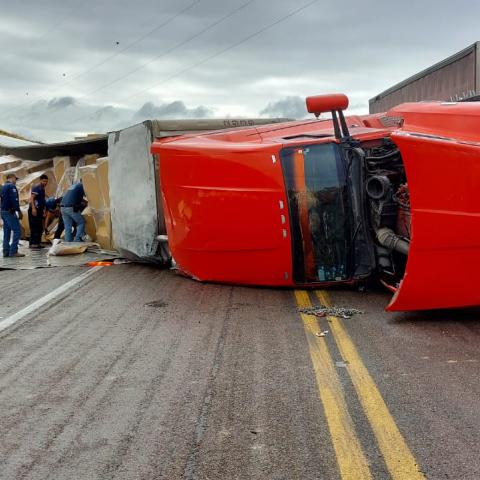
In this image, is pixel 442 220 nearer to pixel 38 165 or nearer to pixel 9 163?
pixel 38 165

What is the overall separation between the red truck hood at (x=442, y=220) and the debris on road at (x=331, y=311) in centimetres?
68

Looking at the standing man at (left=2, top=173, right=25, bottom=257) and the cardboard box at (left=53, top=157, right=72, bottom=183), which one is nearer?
the standing man at (left=2, top=173, right=25, bottom=257)

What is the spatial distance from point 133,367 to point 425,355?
1993 millimetres

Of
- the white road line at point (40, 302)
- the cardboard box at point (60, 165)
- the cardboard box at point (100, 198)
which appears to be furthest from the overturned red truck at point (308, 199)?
the cardboard box at point (60, 165)

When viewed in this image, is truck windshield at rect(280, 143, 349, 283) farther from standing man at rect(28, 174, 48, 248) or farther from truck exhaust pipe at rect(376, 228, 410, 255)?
standing man at rect(28, 174, 48, 248)

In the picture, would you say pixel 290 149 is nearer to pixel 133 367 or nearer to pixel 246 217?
pixel 246 217

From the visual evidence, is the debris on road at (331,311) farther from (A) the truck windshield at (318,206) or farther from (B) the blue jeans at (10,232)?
(B) the blue jeans at (10,232)

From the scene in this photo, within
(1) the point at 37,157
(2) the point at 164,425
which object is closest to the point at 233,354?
(2) the point at 164,425

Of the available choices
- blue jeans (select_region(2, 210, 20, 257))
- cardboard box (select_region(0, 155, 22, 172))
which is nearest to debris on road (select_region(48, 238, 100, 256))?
blue jeans (select_region(2, 210, 20, 257))

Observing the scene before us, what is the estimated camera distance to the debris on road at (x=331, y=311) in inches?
217

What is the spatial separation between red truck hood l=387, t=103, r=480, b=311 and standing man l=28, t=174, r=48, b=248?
10.2 m

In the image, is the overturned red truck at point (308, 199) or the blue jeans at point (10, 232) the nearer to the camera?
the overturned red truck at point (308, 199)

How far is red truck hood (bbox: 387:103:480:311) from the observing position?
4.74 metres

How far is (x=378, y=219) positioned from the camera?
5.88 metres
